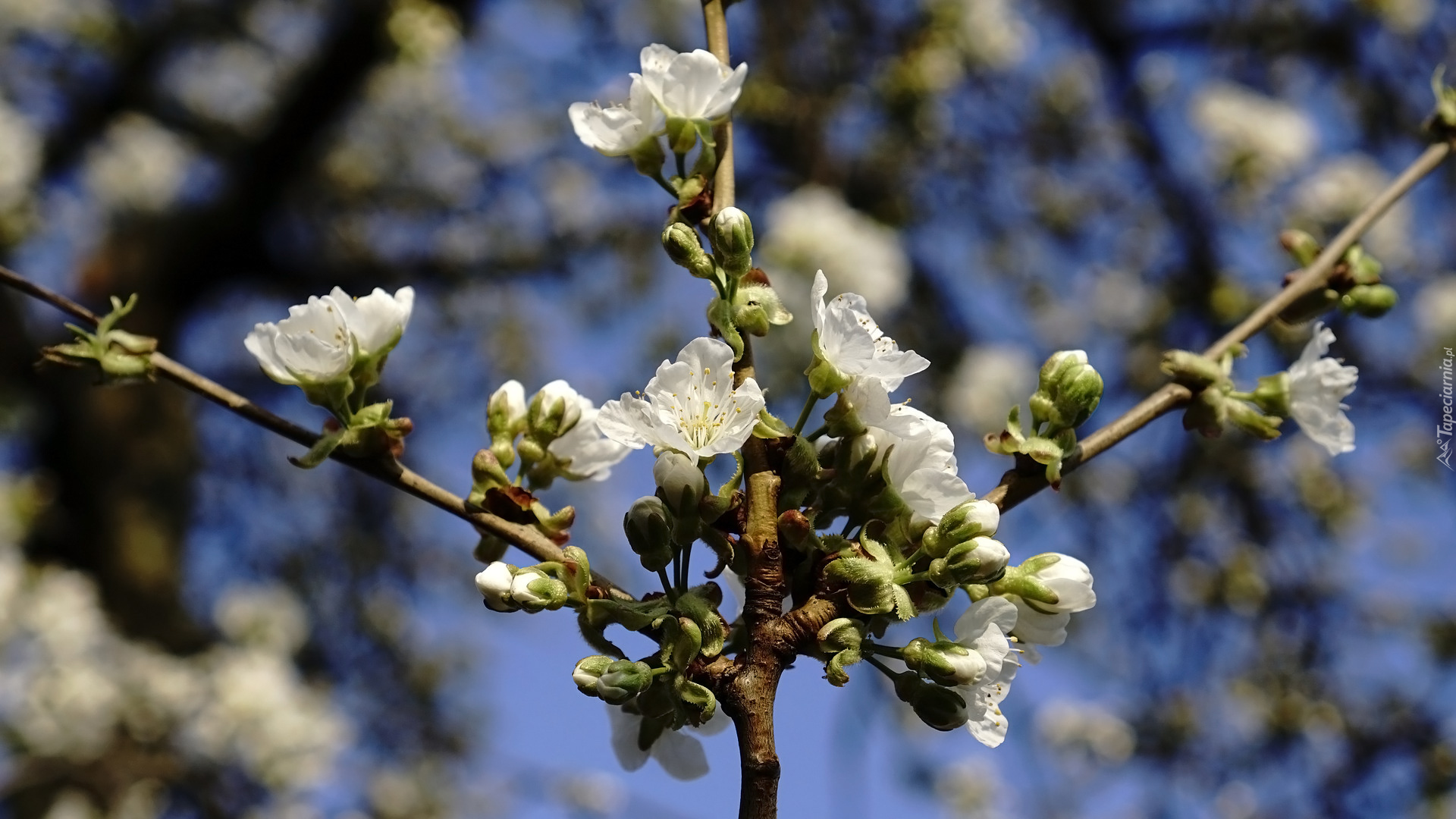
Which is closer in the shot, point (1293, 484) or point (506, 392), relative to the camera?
point (506, 392)

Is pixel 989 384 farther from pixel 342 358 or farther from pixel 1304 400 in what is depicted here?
pixel 342 358

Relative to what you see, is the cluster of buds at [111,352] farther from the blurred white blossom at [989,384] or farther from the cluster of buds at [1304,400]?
the blurred white blossom at [989,384]

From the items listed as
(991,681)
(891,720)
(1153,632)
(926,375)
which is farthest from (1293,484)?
(991,681)

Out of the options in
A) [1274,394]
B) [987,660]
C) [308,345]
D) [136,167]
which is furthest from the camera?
[136,167]

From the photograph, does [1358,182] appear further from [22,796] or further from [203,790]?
[22,796]

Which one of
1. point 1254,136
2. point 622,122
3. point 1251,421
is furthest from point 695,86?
point 1254,136

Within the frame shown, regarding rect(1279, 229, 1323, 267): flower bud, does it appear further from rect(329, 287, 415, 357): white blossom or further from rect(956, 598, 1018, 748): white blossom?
rect(329, 287, 415, 357): white blossom
